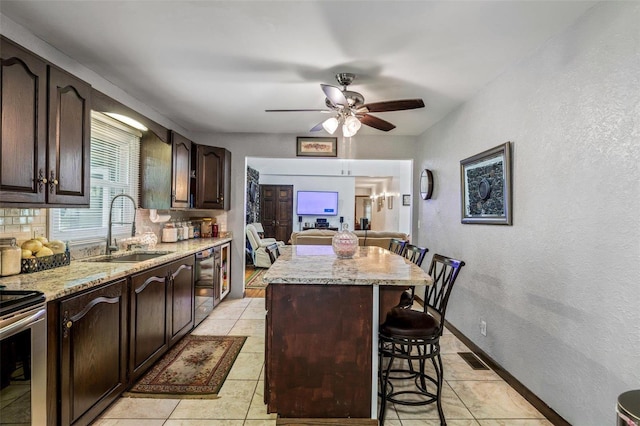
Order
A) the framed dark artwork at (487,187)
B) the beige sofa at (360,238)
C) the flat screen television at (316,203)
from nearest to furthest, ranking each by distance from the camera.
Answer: the framed dark artwork at (487,187) < the beige sofa at (360,238) < the flat screen television at (316,203)

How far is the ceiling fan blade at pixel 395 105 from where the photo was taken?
2.47 metres

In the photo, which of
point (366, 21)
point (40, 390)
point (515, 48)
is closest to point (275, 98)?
point (366, 21)

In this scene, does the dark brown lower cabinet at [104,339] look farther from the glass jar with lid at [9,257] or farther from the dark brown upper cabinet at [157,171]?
the dark brown upper cabinet at [157,171]

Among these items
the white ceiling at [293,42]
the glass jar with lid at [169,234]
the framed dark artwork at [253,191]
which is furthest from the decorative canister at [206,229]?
the framed dark artwork at [253,191]

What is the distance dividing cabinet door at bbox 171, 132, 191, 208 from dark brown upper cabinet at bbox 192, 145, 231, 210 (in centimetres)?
15

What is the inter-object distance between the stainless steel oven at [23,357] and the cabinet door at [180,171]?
2267 millimetres

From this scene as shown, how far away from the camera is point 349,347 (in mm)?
1814

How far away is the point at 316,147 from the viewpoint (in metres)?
4.61

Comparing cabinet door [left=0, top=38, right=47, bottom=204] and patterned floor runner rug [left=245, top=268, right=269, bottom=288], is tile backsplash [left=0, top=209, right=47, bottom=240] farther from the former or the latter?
patterned floor runner rug [left=245, top=268, right=269, bottom=288]

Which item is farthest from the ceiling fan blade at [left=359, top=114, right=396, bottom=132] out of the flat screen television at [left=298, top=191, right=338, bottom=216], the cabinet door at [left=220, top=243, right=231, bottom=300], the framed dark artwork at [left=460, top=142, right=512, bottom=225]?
the flat screen television at [left=298, top=191, right=338, bottom=216]

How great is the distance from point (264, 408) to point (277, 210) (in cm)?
807

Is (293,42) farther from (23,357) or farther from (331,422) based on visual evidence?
(331,422)

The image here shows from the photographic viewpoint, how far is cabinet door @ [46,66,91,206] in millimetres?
1863

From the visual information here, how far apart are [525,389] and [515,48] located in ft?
7.54
